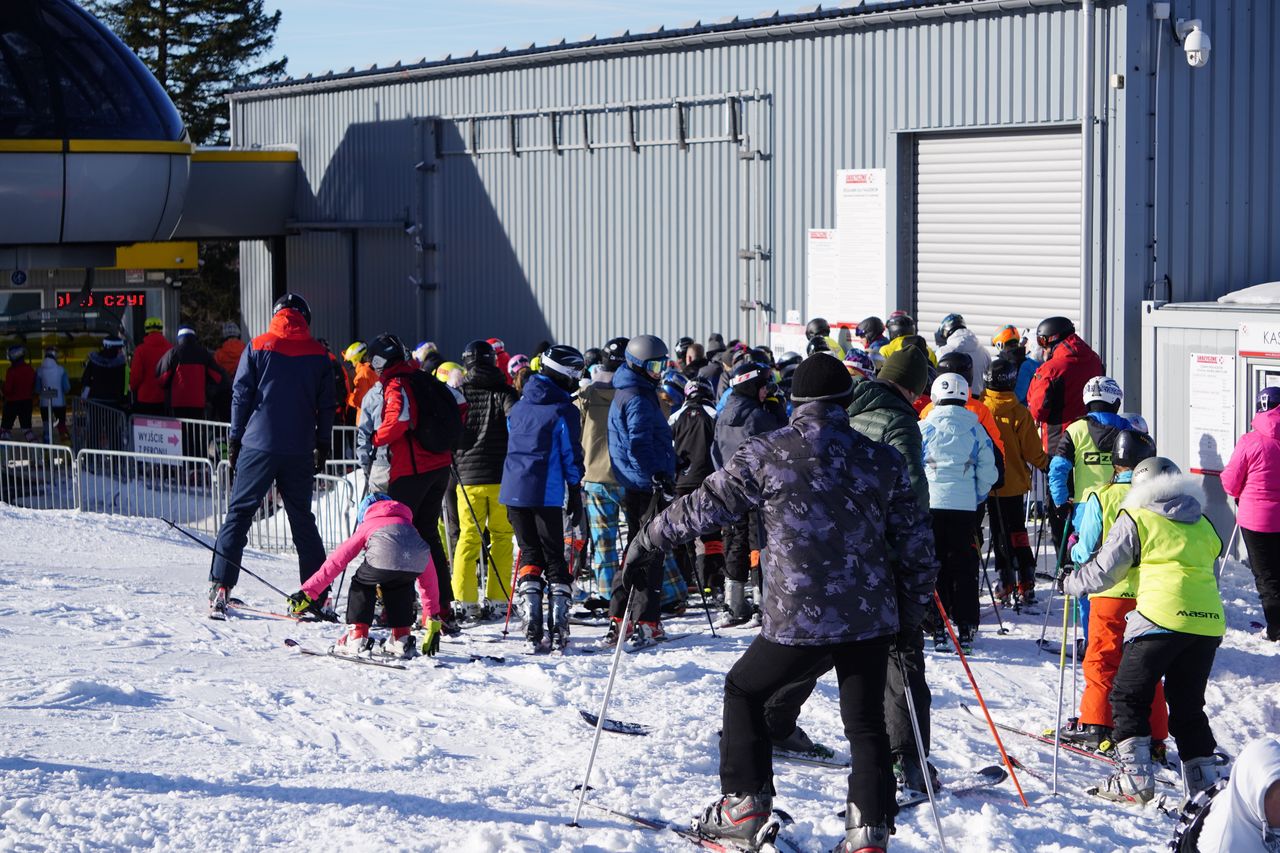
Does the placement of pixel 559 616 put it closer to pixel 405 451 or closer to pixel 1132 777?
pixel 405 451

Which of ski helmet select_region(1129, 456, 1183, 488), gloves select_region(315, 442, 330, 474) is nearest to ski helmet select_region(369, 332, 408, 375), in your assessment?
gloves select_region(315, 442, 330, 474)

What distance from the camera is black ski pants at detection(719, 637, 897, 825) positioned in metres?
5.66

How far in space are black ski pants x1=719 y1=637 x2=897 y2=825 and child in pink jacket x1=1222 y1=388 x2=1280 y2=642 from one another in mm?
5361

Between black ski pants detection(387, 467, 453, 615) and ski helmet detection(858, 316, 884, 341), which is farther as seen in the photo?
ski helmet detection(858, 316, 884, 341)

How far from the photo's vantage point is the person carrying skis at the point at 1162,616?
7.16 m

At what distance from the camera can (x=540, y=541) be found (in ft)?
31.0

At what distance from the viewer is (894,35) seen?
17.2 m

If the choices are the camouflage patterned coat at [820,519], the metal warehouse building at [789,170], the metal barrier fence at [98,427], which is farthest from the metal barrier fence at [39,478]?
the camouflage patterned coat at [820,519]

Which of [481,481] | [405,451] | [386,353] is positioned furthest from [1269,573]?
[386,353]

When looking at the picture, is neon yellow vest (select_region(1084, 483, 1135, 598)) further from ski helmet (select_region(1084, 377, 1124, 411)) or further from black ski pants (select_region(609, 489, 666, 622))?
black ski pants (select_region(609, 489, 666, 622))

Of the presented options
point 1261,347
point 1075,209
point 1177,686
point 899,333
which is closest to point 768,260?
point 1075,209

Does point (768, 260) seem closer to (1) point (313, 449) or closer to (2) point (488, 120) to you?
(2) point (488, 120)

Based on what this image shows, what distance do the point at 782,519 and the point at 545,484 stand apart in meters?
3.85

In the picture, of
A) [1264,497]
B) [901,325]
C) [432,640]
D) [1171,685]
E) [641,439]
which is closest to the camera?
[1171,685]
